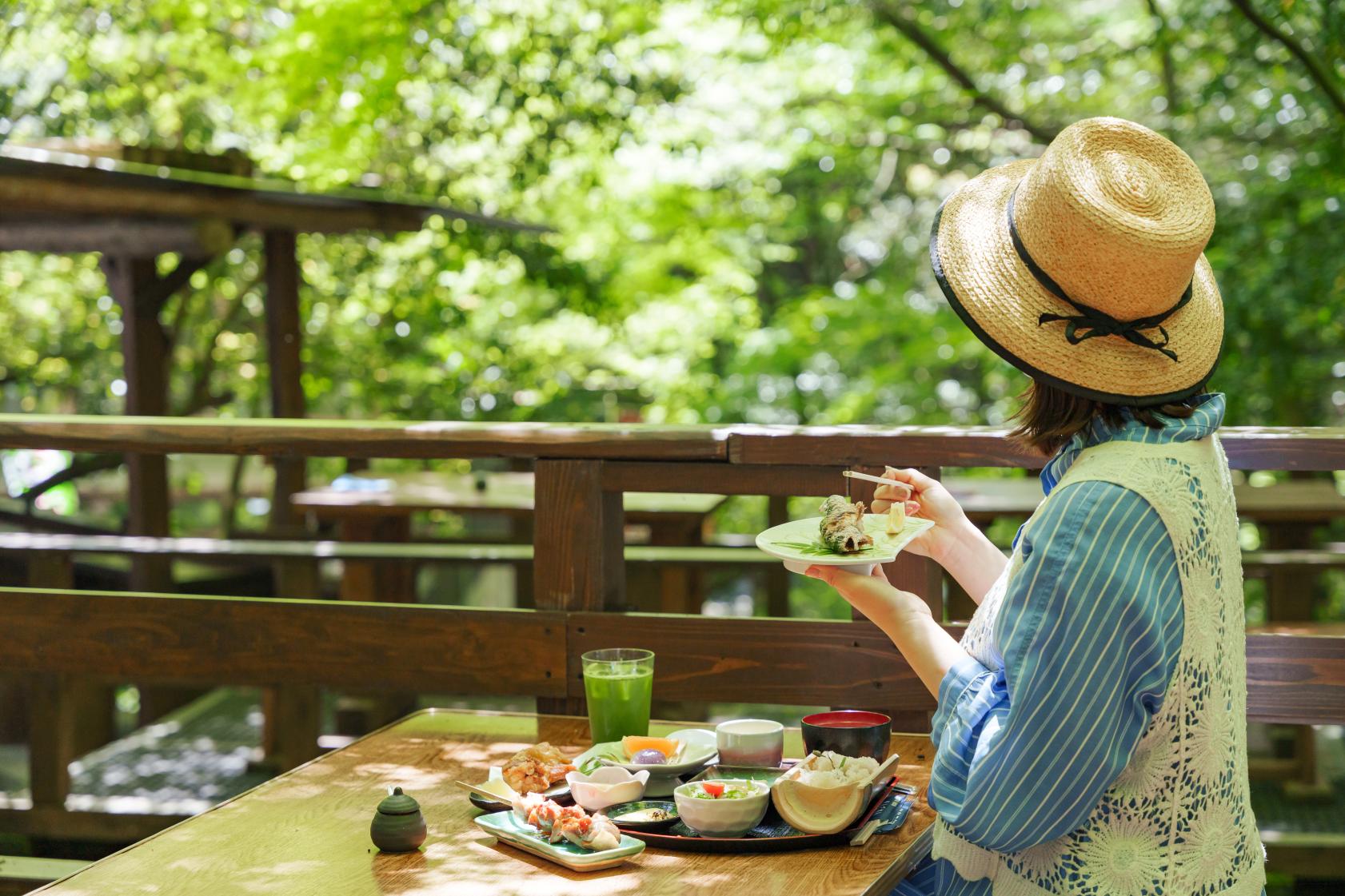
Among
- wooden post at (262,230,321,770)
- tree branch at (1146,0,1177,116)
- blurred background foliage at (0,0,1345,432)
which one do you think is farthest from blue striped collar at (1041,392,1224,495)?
tree branch at (1146,0,1177,116)

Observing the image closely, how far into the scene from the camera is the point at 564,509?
257 centimetres

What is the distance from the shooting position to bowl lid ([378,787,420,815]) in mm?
1678

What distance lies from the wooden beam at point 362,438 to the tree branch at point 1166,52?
529 cm

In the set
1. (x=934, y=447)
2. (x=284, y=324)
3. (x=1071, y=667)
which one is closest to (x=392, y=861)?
(x=1071, y=667)

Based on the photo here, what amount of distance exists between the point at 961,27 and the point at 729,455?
592 centimetres

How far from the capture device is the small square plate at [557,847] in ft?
5.29

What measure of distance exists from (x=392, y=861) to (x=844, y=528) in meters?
0.74

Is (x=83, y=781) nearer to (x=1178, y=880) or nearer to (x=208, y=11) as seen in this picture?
(x=208, y=11)

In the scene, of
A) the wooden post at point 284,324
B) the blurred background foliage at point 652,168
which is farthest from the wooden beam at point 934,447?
the wooden post at point 284,324

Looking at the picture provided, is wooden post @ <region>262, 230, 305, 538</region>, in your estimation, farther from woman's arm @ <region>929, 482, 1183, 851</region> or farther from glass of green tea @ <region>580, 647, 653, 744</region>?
woman's arm @ <region>929, 482, 1183, 851</region>

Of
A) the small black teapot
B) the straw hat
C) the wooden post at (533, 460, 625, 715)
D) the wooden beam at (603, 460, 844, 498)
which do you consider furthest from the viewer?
the wooden post at (533, 460, 625, 715)

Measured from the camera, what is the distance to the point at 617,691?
79.9 inches

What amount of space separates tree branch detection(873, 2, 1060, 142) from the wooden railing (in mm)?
5540

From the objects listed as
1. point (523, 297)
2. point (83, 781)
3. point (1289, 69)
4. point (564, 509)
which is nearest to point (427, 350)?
point (523, 297)
